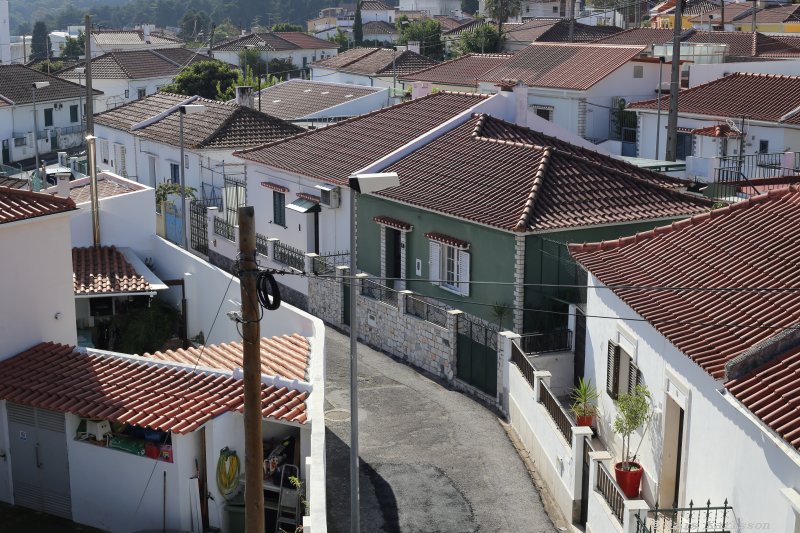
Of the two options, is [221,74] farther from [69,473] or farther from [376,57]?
[69,473]

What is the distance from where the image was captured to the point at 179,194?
4241 centimetres

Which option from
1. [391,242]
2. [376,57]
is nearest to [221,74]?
[376,57]

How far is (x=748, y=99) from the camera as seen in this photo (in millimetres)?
42312

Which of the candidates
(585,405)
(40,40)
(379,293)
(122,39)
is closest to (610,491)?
(585,405)

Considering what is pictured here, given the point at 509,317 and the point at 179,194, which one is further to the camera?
the point at 179,194

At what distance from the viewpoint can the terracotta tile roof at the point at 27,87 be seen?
221 feet

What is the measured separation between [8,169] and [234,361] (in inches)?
1755

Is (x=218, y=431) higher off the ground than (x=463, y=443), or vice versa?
(x=218, y=431)

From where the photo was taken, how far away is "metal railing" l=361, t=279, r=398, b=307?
29188 mm

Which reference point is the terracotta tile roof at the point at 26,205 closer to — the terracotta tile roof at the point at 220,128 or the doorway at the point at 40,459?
the doorway at the point at 40,459

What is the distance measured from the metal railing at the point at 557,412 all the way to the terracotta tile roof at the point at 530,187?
5.61 metres

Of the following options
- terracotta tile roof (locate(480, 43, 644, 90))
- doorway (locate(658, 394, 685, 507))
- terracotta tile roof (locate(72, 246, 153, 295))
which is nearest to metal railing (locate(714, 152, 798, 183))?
terracotta tile roof (locate(480, 43, 644, 90))

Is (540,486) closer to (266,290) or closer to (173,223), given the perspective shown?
(266,290)

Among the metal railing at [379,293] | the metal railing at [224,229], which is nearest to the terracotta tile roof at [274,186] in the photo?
the metal railing at [224,229]
